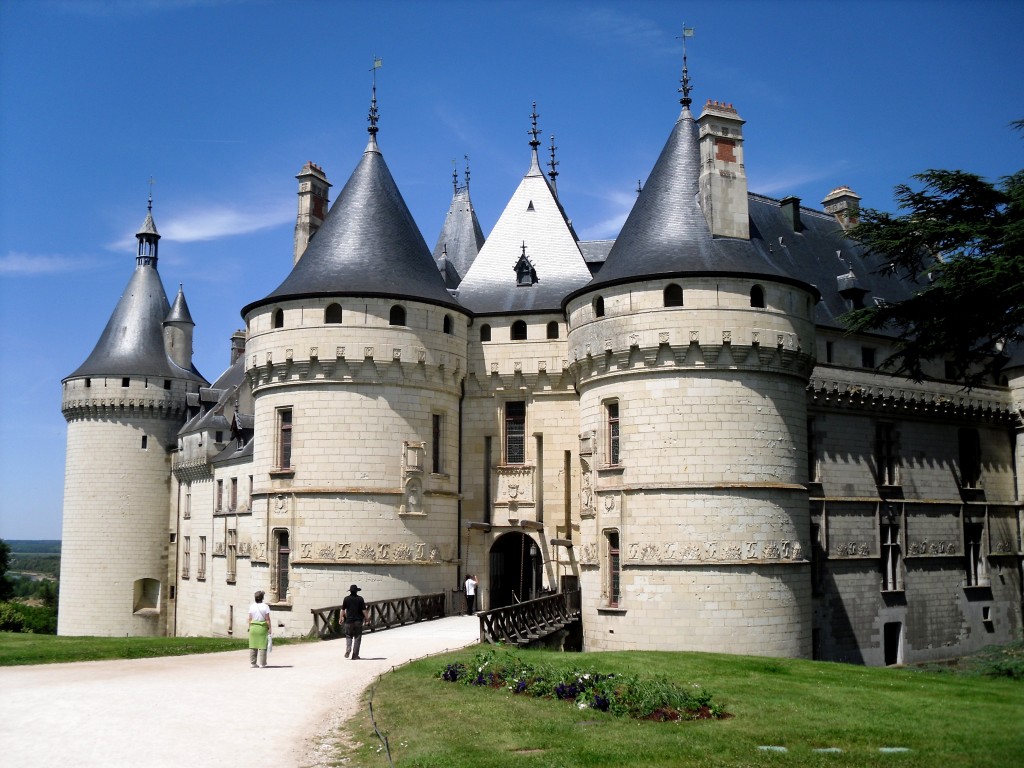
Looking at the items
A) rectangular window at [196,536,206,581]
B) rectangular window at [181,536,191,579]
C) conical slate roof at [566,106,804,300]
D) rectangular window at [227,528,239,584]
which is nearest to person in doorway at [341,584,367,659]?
conical slate roof at [566,106,804,300]

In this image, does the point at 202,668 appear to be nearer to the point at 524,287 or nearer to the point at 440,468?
the point at 440,468

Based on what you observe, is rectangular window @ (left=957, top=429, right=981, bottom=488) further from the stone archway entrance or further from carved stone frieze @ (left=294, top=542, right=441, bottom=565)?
carved stone frieze @ (left=294, top=542, right=441, bottom=565)

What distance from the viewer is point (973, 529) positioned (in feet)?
120

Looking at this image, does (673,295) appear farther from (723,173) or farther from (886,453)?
(886,453)

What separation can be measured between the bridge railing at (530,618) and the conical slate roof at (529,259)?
28.7 ft

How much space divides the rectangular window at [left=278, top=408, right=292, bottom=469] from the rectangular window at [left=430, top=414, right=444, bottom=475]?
397 cm

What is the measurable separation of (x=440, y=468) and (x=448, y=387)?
7.75 ft

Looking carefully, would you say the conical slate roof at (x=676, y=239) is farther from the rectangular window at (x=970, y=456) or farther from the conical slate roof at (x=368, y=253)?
the rectangular window at (x=970, y=456)

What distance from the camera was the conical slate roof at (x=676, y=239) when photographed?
25.4m

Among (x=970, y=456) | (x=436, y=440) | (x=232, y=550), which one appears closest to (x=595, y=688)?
(x=436, y=440)

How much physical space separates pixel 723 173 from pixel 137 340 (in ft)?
101

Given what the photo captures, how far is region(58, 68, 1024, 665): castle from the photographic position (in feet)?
80.7

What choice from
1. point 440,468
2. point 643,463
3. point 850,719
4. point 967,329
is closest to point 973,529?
point 967,329

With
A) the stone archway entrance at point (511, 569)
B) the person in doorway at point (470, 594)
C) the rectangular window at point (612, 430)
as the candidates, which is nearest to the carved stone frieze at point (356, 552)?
the person in doorway at point (470, 594)
